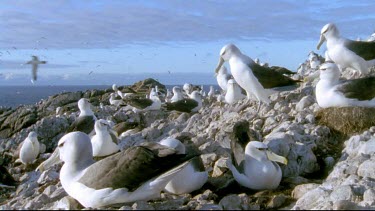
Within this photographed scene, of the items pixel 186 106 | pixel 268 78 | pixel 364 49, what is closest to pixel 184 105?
pixel 186 106

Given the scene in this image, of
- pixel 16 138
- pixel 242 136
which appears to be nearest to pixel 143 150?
pixel 242 136

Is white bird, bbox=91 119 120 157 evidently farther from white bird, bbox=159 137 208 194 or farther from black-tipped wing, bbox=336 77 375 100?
black-tipped wing, bbox=336 77 375 100

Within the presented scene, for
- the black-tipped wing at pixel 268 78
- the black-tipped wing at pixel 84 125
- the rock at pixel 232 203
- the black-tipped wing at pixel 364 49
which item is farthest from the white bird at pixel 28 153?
the rock at pixel 232 203

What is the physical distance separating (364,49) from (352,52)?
262mm

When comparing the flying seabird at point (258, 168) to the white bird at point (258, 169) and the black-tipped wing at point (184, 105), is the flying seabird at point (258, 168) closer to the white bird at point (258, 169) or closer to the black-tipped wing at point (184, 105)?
the white bird at point (258, 169)

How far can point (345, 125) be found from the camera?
10570 mm

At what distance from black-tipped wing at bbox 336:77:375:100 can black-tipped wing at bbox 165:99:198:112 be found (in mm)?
8536

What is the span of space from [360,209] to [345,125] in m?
5.66

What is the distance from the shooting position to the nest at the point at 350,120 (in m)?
10.5

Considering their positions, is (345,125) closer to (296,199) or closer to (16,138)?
(296,199)

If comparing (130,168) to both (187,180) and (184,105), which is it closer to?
(187,180)

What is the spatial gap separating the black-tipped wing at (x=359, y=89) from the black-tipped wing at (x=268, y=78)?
1.75 metres

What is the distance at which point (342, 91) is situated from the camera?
35.4ft

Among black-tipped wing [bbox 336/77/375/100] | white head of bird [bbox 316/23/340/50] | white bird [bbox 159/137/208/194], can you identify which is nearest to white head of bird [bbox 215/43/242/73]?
white head of bird [bbox 316/23/340/50]
